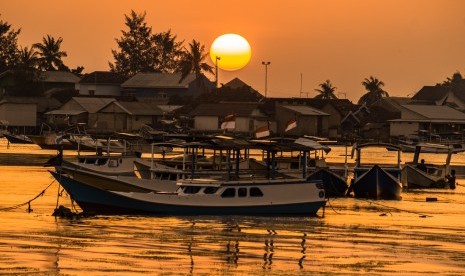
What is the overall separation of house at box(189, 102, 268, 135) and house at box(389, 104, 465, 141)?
22.8 meters

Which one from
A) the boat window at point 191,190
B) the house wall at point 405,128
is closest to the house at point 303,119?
the house wall at point 405,128

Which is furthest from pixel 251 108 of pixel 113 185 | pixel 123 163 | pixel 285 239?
pixel 285 239

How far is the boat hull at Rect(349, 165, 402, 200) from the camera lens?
237 feet

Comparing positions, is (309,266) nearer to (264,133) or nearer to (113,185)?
(113,185)

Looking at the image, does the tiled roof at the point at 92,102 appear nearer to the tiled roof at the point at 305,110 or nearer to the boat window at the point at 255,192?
the tiled roof at the point at 305,110

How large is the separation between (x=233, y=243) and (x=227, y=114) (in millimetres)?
135910

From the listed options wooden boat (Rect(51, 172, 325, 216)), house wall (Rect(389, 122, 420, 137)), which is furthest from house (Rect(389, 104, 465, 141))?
wooden boat (Rect(51, 172, 325, 216))

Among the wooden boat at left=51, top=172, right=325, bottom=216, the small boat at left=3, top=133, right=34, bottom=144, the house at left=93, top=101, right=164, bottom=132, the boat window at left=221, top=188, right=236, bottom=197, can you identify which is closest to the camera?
the wooden boat at left=51, top=172, right=325, bottom=216

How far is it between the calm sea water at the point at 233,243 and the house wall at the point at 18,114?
12642 centimetres

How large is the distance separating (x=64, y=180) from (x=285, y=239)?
13413mm

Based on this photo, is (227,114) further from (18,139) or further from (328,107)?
(18,139)

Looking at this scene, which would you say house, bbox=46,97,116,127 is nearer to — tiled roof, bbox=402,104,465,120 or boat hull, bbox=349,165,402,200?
tiled roof, bbox=402,104,465,120

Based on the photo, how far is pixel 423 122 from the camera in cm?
19150

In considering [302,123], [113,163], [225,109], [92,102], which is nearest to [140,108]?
[92,102]
